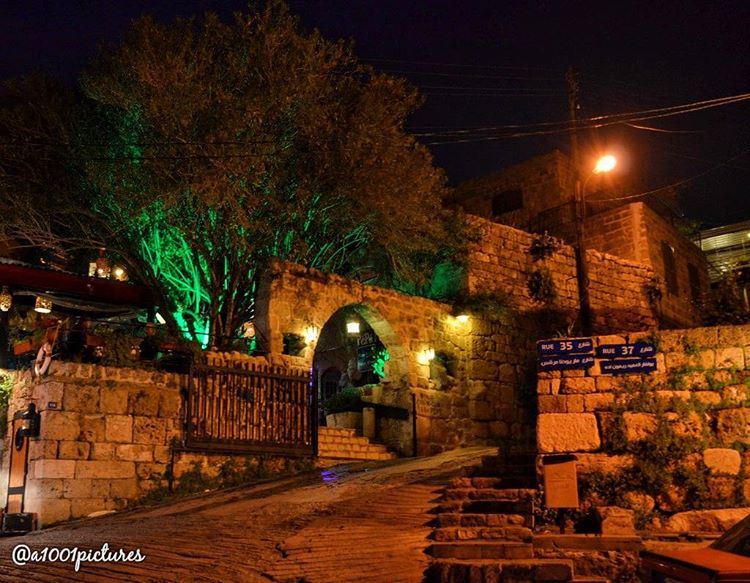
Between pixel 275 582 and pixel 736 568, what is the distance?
12.8ft

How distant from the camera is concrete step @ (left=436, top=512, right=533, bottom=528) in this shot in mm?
8273

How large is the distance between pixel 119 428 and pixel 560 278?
1222 centimetres

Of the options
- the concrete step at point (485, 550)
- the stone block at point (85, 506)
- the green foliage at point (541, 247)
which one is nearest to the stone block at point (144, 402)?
the stone block at point (85, 506)

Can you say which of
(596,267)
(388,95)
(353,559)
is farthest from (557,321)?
(353,559)

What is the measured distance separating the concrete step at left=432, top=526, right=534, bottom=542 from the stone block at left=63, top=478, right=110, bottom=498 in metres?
6.45

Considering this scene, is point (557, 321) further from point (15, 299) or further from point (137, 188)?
point (15, 299)

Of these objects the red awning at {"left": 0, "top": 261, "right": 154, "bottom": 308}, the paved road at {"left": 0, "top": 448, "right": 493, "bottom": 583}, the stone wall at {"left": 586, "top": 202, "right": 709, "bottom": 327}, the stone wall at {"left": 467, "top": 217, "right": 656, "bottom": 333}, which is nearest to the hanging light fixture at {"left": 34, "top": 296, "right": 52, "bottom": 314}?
the red awning at {"left": 0, "top": 261, "right": 154, "bottom": 308}

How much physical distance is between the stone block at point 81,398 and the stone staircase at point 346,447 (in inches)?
183

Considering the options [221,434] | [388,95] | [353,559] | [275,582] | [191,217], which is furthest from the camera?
[388,95]

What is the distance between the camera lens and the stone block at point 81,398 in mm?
12053

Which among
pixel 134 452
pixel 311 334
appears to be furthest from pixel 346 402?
pixel 134 452

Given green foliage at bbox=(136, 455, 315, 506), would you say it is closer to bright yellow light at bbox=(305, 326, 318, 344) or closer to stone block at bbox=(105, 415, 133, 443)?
stone block at bbox=(105, 415, 133, 443)

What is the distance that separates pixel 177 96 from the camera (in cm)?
1436

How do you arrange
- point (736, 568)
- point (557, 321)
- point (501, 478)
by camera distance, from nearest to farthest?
point (736, 568)
point (501, 478)
point (557, 321)
